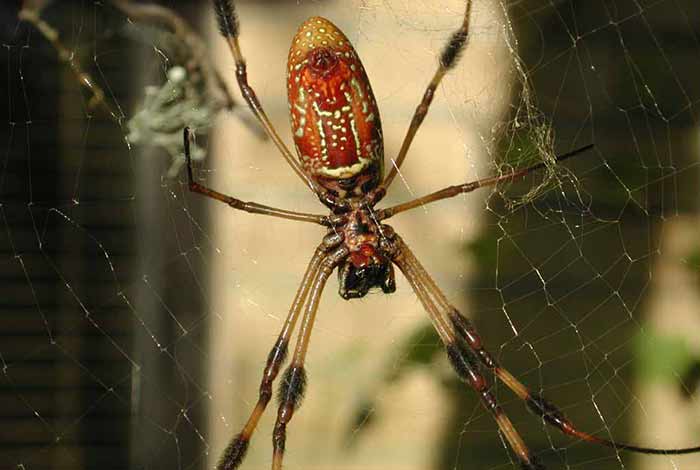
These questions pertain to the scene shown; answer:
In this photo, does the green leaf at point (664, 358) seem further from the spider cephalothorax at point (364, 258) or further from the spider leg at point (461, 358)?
the spider cephalothorax at point (364, 258)

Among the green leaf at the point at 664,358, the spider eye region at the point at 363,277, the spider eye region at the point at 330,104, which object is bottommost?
the green leaf at the point at 664,358

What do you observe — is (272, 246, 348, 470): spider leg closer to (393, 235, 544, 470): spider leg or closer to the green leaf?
(393, 235, 544, 470): spider leg

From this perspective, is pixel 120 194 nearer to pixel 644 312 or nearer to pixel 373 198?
Result: pixel 373 198

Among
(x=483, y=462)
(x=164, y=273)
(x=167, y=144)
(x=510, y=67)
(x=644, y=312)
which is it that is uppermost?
(x=510, y=67)

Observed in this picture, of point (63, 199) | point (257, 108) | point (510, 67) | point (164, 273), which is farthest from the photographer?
point (164, 273)

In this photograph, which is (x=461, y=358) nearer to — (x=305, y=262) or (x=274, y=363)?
(x=274, y=363)

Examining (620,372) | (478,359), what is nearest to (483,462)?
(620,372)

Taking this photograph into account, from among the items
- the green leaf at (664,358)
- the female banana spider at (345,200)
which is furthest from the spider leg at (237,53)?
the green leaf at (664,358)

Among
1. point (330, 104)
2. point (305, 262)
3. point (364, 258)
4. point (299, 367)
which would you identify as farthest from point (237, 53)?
point (305, 262)
